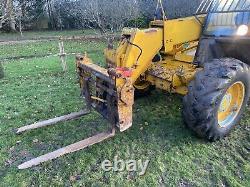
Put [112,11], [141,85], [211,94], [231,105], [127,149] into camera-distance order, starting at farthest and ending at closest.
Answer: [112,11]
[141,85]
[231,105]
[127,149]
[211,94]

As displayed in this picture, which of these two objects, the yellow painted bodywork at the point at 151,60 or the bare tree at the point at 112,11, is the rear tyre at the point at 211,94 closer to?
the yellow painted bodywork at the point at 151,60

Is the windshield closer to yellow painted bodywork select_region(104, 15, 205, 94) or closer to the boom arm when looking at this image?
yellow painted bodywork select_region(104, 15, 205, 94)

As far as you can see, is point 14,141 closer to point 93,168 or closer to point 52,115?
point 52,115

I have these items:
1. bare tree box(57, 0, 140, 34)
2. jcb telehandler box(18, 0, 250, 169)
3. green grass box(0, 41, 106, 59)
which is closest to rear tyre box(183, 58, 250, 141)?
jcb telehandler box(18, 0, 250, 169)

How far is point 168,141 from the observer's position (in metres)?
4.53

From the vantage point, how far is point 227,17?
4957mm

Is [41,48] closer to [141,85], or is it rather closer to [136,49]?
[141,85]

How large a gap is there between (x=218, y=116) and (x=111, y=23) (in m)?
10.4

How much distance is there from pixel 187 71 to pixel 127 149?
1.63 m

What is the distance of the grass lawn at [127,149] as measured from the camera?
3754mm

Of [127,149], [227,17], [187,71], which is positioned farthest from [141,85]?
[227,17]

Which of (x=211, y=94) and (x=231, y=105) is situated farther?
(x=231, y=105)

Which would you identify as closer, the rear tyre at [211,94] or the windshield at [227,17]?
the rear tyre at [211,94]

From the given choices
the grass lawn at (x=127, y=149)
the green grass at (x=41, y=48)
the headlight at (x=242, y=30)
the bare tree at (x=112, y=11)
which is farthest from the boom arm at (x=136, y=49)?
the bare tree at (x=112, y=11)
